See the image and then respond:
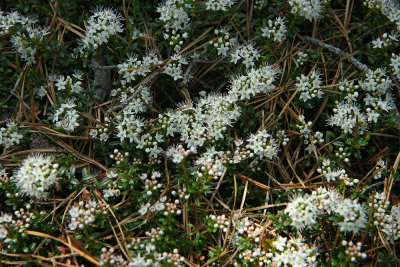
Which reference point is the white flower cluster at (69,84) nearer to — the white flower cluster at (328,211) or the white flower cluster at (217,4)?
the white flower cluster at (217,4)

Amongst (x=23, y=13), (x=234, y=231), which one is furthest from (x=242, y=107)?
(x=23, y=13)

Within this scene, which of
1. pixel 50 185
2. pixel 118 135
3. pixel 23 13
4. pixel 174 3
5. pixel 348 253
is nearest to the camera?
pixel 348 253

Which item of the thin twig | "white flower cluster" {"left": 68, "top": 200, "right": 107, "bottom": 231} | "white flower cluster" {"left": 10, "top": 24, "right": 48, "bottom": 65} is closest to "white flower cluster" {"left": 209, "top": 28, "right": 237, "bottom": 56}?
the thin twig

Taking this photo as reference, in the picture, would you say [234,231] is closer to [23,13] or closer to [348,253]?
[348,253]

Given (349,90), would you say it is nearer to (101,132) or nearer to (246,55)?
(246,55)

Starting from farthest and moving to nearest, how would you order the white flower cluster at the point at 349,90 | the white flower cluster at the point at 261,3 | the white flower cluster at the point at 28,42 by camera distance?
1. the white flower cluster at the point at 261,3
2. the white flower cluster at the point at 28,42
3. the white flower cluster at the point at 349,90

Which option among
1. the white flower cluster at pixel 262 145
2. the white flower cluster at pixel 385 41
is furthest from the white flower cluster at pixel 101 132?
the white flower cluster at pixel 385 41
